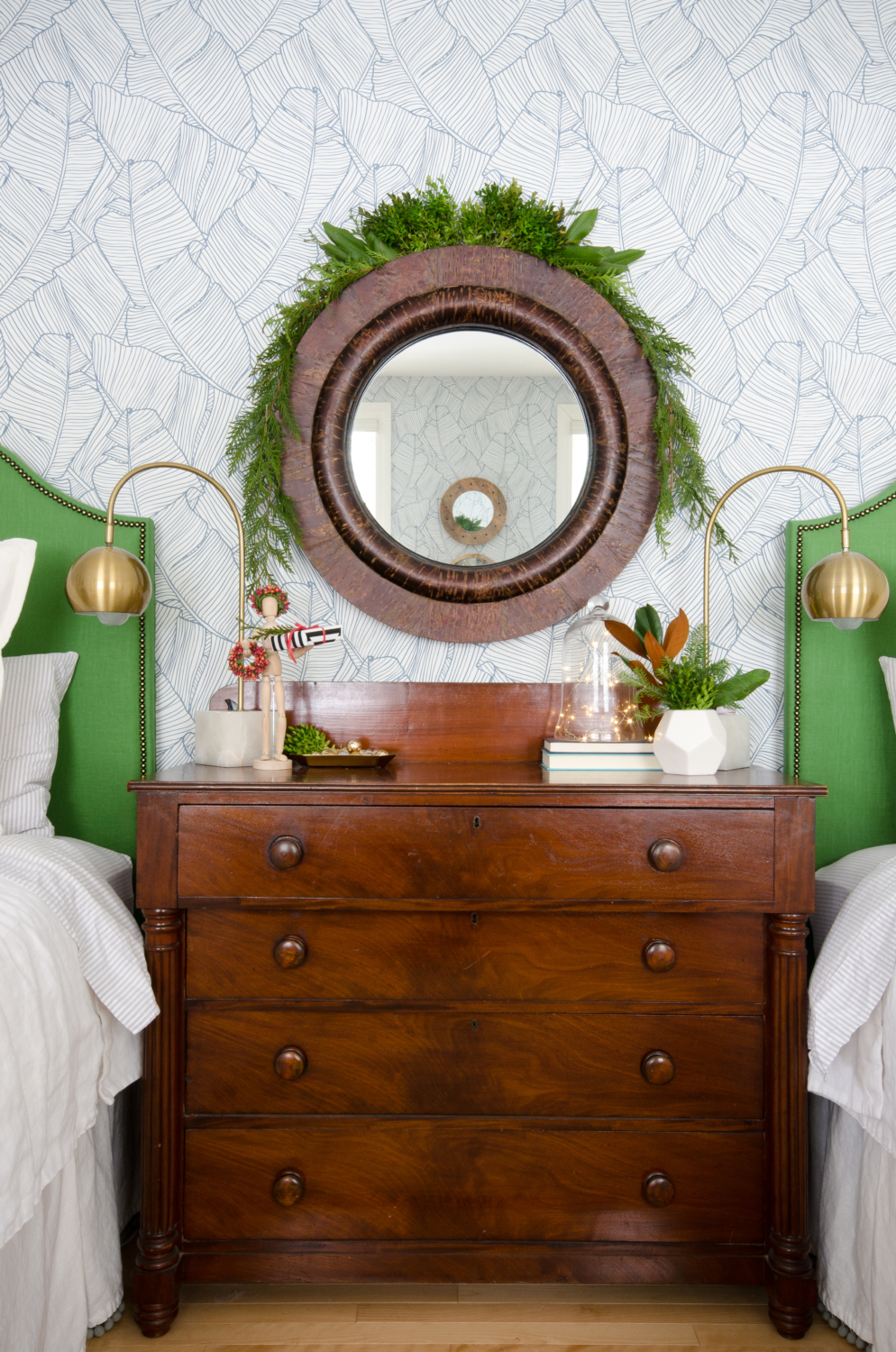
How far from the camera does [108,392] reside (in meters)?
1.99

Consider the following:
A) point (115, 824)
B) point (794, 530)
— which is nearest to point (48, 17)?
point (115, 824)

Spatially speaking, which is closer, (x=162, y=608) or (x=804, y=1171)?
(x=804, y=1171)

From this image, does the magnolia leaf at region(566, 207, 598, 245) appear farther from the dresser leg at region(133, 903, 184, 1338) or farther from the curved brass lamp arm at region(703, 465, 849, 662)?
the dresser leg at region(133, 903, 184, 1338)

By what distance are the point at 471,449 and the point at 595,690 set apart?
24.1 inches

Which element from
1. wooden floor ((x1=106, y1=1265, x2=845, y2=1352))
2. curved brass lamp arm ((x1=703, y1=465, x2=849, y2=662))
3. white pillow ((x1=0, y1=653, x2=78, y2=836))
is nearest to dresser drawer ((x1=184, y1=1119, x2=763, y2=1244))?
wooden floor ((x1=106, y1=1265, x2=845, y2=1352))

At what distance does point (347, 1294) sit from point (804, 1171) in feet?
2.75

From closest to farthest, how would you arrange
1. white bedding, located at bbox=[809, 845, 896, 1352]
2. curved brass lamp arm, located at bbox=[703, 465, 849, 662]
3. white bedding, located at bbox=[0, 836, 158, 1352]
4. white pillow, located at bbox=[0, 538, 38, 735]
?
white bedding, located at bbox=[0, 836, 158, 1352]
white bedding, located at bbox=[809, 845, 896, 1352]
white pillow, located at bbox=[0, 538, 38, 735]
curved brass lamp arm, located at bbox=[703, 465, 849, 662]

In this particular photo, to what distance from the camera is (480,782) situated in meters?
1.46

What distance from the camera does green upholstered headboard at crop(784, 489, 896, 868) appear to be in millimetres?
1896

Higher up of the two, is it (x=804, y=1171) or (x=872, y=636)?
(x=872, y=636)

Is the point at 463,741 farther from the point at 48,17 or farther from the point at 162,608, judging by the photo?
the point at 48,17

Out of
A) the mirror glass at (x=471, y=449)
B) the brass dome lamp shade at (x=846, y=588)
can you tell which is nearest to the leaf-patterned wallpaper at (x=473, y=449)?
the mirror glass at (x=471, y=449)

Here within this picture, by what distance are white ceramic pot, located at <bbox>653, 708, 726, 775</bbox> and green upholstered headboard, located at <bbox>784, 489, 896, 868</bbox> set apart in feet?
1.37

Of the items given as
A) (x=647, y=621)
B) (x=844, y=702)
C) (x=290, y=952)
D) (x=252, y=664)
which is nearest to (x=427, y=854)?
(x=290, y=952)
